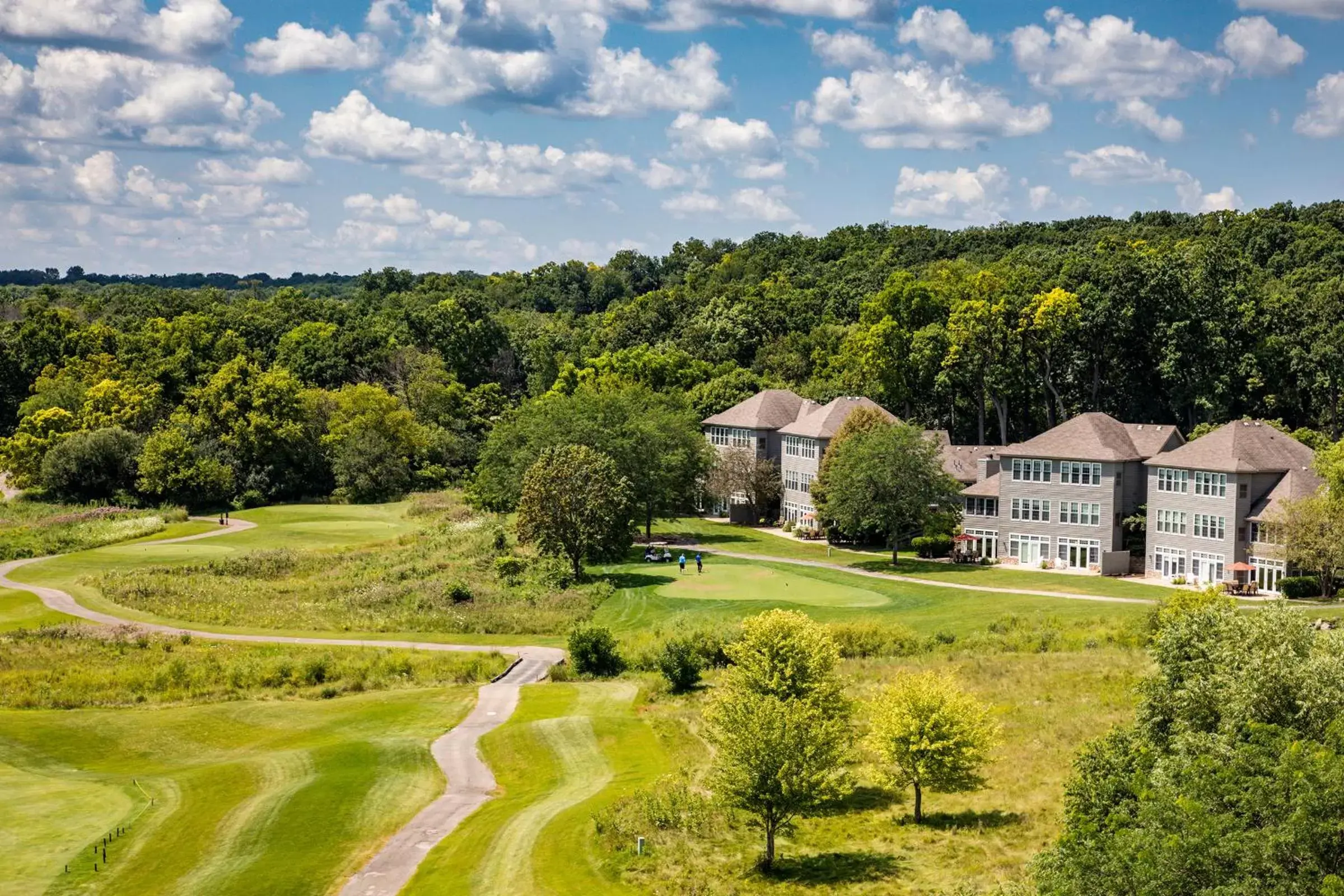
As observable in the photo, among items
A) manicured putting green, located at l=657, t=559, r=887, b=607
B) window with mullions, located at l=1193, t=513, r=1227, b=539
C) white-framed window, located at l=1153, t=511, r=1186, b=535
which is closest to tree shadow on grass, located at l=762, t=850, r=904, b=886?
manicured putting green, located at l=657, t=559, r=887, b=607

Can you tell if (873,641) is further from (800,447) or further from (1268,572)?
(800,447)

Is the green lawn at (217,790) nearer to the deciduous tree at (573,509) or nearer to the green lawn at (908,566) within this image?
A: the deciduous tree at (573,509)

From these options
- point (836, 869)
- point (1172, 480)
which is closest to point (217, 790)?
point (836, 869)

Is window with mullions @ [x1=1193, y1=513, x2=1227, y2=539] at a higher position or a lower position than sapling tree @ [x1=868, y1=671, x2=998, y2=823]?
higher

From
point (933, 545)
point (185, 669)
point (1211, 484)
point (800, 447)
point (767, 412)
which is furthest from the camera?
point (767, 412)

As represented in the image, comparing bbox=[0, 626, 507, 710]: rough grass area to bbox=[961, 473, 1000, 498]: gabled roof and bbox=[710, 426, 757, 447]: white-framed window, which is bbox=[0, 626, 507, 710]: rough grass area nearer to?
bbox=[961, 473, 1000, 498]: gabled roof

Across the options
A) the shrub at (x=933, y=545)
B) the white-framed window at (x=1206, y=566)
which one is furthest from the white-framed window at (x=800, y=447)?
the white-framed window at (x=1206, y=566)

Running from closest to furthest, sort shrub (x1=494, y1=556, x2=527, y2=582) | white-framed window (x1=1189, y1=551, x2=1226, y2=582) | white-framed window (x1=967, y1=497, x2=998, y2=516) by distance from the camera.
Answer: white-framed window (x1=1189, y1=551, x2=1226, y2=582) < shrub (x1=494, y1=556, x2=527, y2=582) < white-framed window (x1=967, y1=497, x2=998, y2=516)
